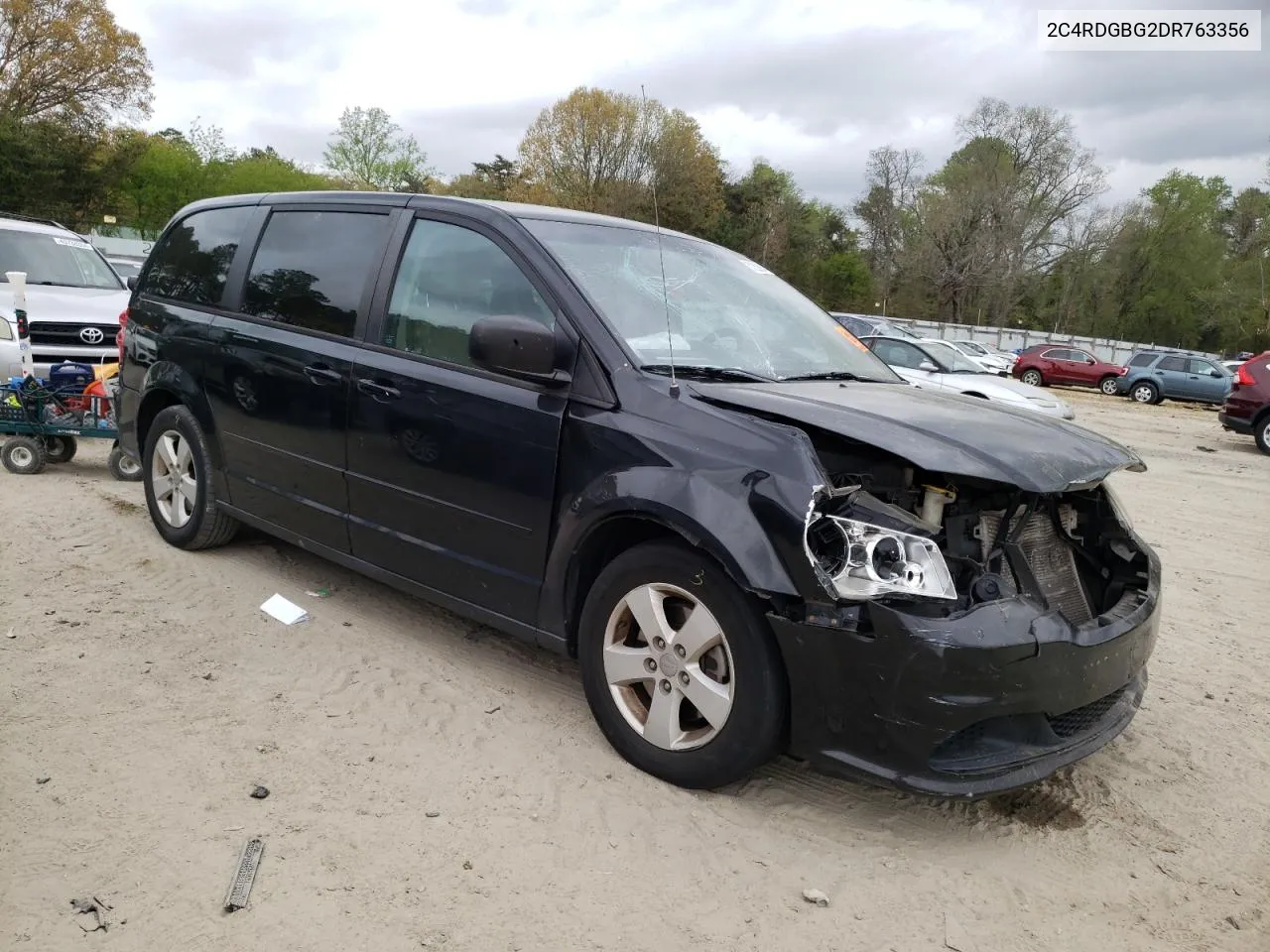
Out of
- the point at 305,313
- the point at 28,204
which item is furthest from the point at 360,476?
the point at 28,204

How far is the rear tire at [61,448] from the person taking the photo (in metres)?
7.48

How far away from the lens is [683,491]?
301 cm

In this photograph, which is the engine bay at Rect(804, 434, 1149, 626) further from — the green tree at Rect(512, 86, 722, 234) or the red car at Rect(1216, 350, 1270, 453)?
the green tree at Rect(512, 86, 722, 234)

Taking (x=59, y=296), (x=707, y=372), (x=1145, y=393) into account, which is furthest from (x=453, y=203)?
(x=1145, y=393)

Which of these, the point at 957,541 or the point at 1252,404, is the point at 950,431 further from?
the point at 1252,404

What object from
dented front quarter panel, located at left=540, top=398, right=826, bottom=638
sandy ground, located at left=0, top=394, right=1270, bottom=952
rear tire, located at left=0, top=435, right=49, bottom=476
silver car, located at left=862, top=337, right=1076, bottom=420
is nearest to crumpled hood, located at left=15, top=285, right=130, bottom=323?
rear tire, located at left=0, top=435, right=49, bottom=476

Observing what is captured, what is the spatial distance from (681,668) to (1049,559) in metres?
1.31

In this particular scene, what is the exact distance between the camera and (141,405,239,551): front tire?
199 inches

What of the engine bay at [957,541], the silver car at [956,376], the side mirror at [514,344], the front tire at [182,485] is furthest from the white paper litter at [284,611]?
the silver car at [956,376]

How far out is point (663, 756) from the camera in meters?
3.17

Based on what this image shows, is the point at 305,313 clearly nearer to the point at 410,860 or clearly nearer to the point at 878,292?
the point at 410,860

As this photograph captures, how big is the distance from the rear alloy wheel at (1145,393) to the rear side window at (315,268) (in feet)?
96.8

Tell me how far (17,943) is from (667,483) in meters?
2.08

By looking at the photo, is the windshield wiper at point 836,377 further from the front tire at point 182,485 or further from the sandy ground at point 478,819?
the front tire at point 182,485
